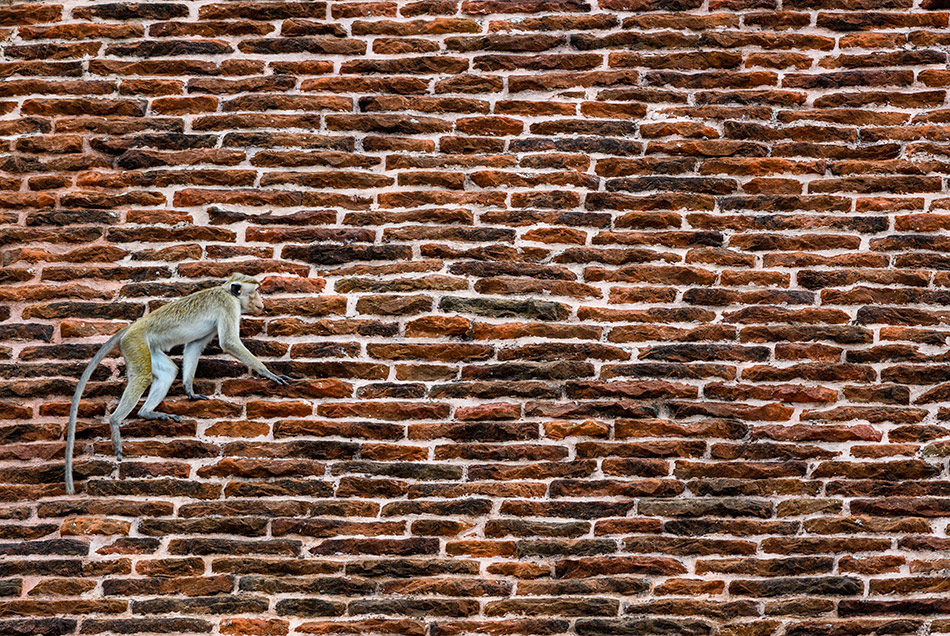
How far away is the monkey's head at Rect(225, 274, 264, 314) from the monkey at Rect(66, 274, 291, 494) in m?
0.02

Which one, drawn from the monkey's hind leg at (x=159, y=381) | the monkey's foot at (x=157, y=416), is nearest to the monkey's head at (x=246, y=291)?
the monkey's hind leg at (x=159, y=381)

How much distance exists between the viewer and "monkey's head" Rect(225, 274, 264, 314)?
164 inches

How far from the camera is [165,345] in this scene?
162 inches

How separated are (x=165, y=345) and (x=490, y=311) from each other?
1258mm

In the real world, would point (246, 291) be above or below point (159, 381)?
above

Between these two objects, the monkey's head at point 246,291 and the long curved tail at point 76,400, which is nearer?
the long curved tail at point 76,400

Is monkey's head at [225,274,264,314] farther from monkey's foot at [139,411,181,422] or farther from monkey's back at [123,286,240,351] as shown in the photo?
monkey's foot at [139,411,181,422]

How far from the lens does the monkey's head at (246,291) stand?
4176 mm

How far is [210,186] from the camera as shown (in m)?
4.42

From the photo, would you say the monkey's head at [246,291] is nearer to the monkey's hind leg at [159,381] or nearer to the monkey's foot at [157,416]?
the monkey's hind leg at [159,381]

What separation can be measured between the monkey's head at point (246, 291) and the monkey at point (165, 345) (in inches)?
0.9

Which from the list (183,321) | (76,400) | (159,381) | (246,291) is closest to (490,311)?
(246,291)

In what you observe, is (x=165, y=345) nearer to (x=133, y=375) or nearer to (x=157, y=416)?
(x=133, y=375)

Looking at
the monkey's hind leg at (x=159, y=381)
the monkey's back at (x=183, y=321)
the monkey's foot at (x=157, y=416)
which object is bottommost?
the monkey's foot at (x=157, y=416)
